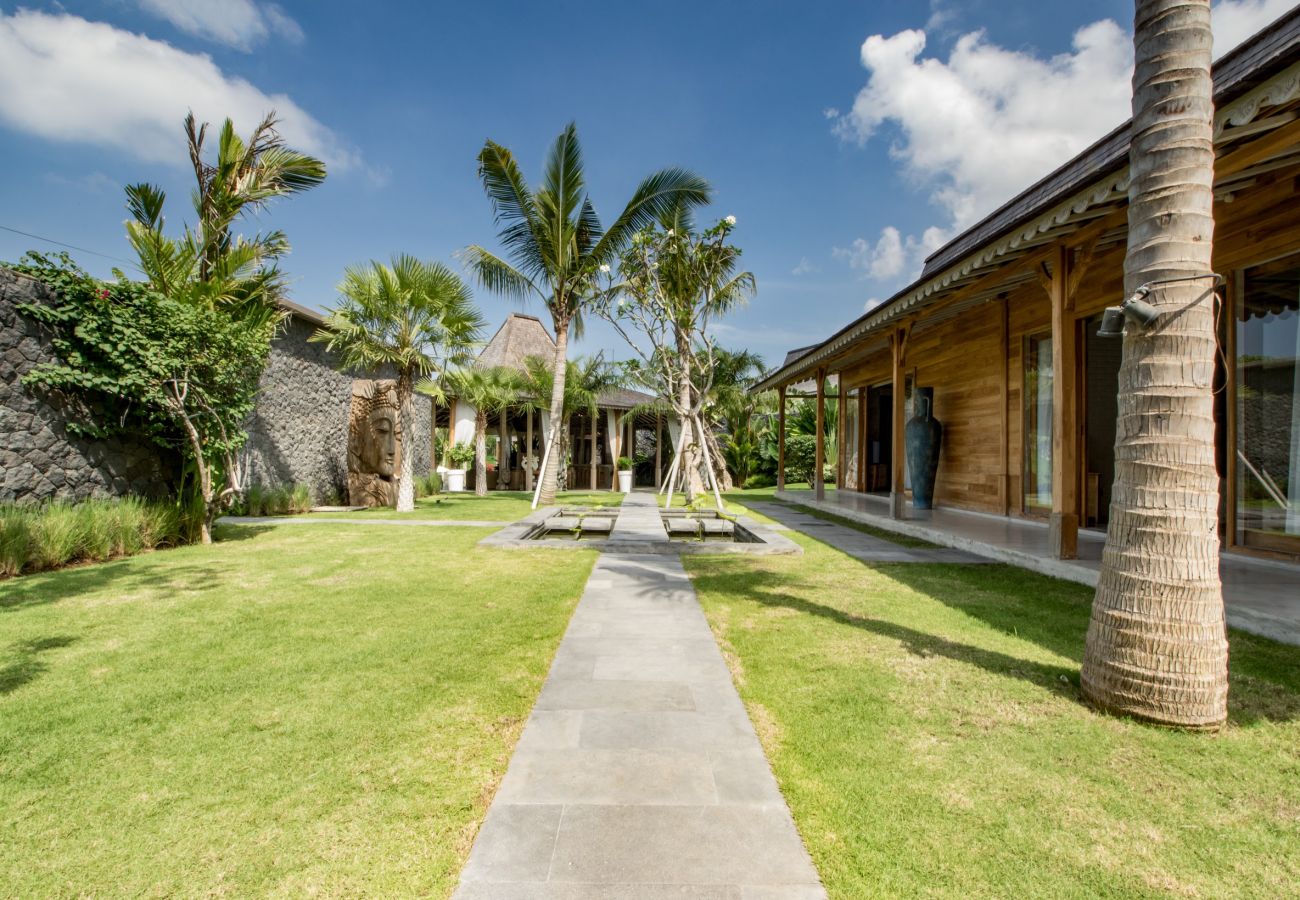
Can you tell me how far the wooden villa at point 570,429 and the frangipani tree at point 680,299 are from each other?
6461 mm

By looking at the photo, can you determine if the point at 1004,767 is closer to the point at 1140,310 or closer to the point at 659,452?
the point at 1140,310

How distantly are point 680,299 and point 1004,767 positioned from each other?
11.9 m

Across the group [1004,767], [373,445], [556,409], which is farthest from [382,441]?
[1004,767]

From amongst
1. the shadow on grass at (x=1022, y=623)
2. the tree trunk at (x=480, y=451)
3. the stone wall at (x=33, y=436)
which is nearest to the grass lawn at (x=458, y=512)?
the tree trunk at (x=480, y=451)

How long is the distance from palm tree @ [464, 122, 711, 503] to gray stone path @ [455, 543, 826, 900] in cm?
1159

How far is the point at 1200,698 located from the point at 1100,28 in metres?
8.42

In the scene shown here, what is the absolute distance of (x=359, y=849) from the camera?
5.88 ft

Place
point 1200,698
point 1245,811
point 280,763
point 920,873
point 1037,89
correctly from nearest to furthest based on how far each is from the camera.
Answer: point 920,873 < point 1245,811 < point 280,763 < point 1200,698 < point 1037,89

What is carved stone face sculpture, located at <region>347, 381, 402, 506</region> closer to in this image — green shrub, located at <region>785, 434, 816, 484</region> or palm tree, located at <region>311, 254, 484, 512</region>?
palm tree, located at <region>311, 254, 484, 512</region>

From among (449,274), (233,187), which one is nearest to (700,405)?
(449,274)

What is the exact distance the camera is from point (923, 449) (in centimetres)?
1080

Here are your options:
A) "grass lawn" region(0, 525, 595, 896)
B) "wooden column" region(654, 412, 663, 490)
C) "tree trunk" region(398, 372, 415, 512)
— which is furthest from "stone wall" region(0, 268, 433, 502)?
"wooden column" region(654, 412, 663, 490)

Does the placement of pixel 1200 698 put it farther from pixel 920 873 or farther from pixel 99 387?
pixel 99 387

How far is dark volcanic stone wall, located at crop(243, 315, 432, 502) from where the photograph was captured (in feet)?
42.0
